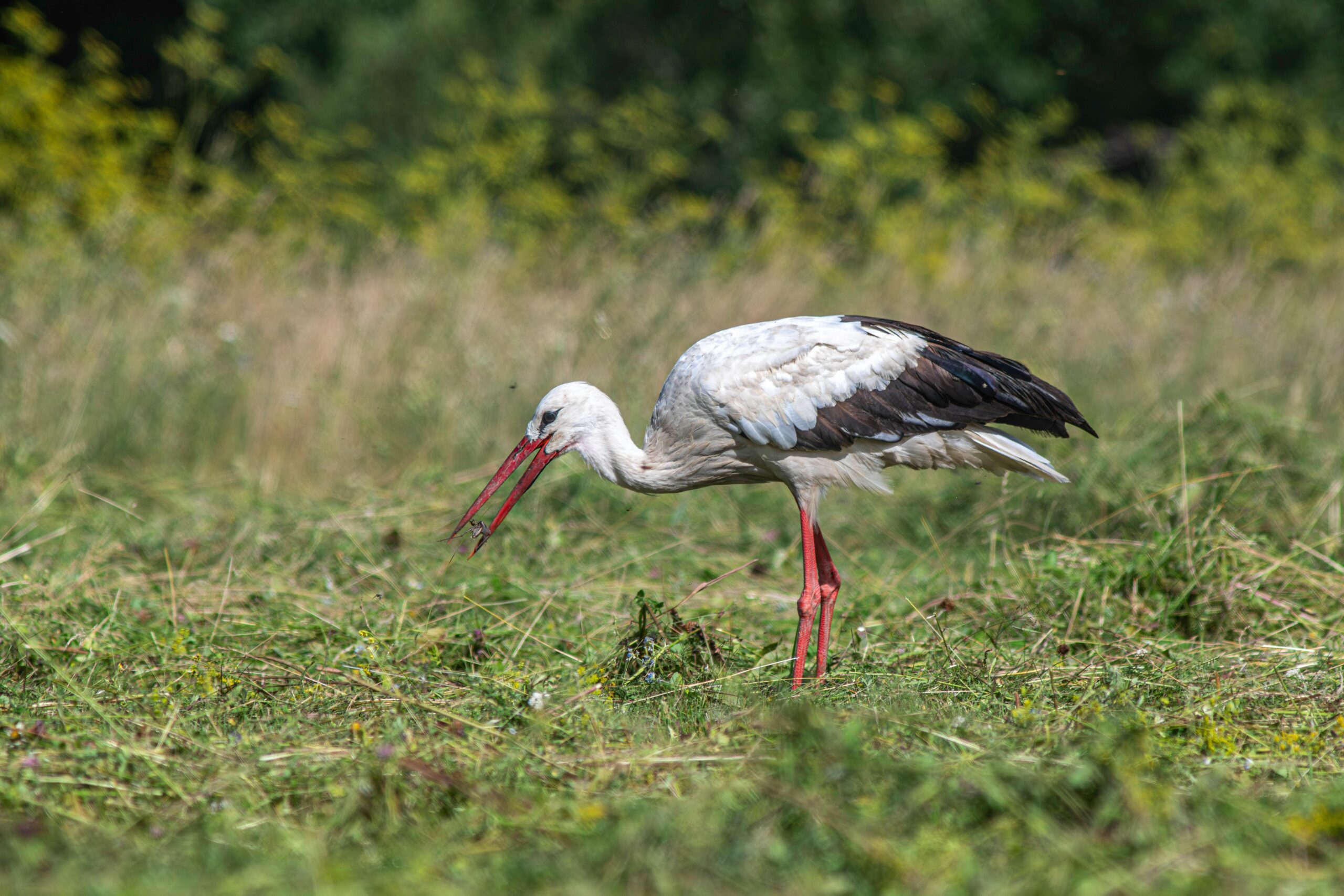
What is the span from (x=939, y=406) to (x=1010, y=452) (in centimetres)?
32

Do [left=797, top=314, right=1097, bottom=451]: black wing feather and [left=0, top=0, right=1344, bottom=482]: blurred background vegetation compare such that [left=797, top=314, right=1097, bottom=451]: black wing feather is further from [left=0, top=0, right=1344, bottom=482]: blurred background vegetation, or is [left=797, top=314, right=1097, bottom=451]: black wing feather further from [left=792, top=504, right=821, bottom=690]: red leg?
[left=0, top=0, right=1344, bottom=482]: blurred background vegetation

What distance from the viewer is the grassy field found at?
2436 millimetres

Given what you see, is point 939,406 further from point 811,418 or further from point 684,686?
point 684,686

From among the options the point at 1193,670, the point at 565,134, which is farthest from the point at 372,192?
the point at 1193,670

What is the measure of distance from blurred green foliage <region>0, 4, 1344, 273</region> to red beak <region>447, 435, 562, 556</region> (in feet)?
13.3

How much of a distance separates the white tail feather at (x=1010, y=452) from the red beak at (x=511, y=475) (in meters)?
1.48

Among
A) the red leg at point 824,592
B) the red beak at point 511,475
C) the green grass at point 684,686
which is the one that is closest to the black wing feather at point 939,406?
the red leg at point 824,592

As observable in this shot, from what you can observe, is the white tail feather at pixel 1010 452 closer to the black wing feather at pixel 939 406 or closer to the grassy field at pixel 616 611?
the black wing feather at pixel 939 406

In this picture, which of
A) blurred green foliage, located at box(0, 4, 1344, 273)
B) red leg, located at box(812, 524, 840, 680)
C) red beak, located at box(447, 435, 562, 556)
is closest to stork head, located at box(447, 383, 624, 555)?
red beak, located at box(447, 435, 562, 556)

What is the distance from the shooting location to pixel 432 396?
6770 mm

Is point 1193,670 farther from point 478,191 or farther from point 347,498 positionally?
point 478,191

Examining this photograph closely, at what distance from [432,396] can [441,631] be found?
2.93 m

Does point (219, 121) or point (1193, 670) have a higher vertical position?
point (219, 121)

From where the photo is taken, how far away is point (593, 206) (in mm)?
9820
